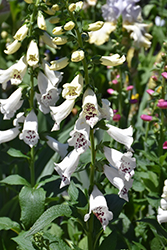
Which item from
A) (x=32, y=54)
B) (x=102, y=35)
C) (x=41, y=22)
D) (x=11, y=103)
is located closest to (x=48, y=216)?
(x=11, y=103)

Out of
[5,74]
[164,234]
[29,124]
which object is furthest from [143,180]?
[5,74]

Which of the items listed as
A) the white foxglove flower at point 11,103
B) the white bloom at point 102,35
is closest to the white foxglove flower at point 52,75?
the white foxglove flower at point 11,103

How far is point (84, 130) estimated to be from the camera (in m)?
1.02

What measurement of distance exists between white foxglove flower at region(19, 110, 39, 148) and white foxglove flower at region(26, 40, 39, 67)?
0.79 ft

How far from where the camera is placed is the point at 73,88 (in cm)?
105

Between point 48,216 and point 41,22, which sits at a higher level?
point 41,22

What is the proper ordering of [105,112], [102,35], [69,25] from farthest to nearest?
[102,35], [105,112], [69,25]

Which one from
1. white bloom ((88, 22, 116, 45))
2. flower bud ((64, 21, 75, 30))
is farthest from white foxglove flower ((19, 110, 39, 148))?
white bloom ((88, 22, 116, 45))

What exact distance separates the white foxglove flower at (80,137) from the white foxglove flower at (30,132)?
300 mm

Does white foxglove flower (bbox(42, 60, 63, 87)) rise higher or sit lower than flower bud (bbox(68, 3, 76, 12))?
lower

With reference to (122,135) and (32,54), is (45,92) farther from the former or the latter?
(122,135)

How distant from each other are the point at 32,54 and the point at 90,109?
1.24 ft

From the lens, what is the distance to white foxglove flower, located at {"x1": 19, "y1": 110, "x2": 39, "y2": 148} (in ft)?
4.20

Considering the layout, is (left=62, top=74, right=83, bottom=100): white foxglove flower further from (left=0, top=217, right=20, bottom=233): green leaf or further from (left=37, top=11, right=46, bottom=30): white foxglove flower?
(left=0, top=217, right=20, bottom=233): green leaf
